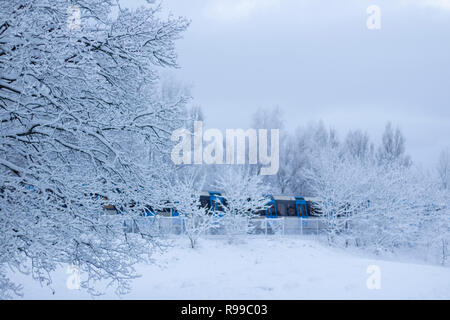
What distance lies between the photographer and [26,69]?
484 cm

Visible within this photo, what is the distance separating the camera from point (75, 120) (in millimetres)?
5465

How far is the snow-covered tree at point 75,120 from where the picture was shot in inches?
A: 187

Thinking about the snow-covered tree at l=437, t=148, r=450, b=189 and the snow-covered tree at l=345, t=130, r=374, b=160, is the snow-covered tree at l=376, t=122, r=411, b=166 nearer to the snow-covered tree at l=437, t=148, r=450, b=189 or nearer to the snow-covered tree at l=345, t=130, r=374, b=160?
the snow-covered tree at l=345, t=130, r=374, b=160

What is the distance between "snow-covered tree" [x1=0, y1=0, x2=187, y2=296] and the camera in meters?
4.75

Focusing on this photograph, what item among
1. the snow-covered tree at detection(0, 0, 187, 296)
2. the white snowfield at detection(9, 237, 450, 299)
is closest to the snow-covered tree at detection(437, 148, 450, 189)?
the white snowfield at detection(9, 237, 450, 299)

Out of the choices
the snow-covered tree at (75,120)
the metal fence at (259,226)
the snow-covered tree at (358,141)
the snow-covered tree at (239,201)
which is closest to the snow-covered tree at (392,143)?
the snow-covered tree at (358,141)

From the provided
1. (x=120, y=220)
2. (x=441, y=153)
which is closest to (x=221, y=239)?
(x=120, y=220)

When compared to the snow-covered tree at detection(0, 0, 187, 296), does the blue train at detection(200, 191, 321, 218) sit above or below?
below

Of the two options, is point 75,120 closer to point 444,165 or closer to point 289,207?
point 289,207

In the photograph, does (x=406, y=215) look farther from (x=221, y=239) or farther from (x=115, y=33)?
(x=115, y=33)

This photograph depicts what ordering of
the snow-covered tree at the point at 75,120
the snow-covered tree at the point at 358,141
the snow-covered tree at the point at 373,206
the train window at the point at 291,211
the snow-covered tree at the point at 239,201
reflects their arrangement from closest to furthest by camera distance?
the snow-covered tree at the point at 75,120 < the snow-covered tree at the point at 239,201 < the snow-covered tree at the point at 373,206 < the train window at the point at 291,211 < the snow-covered tree at the point at 358,141

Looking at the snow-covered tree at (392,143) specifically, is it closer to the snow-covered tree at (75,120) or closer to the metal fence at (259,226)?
the metal fence at (259,226)

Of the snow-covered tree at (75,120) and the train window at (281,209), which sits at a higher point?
the snow-covered tree at (75,120)

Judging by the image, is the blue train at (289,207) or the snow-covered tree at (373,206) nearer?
the snow-covered tree at (373,206)
